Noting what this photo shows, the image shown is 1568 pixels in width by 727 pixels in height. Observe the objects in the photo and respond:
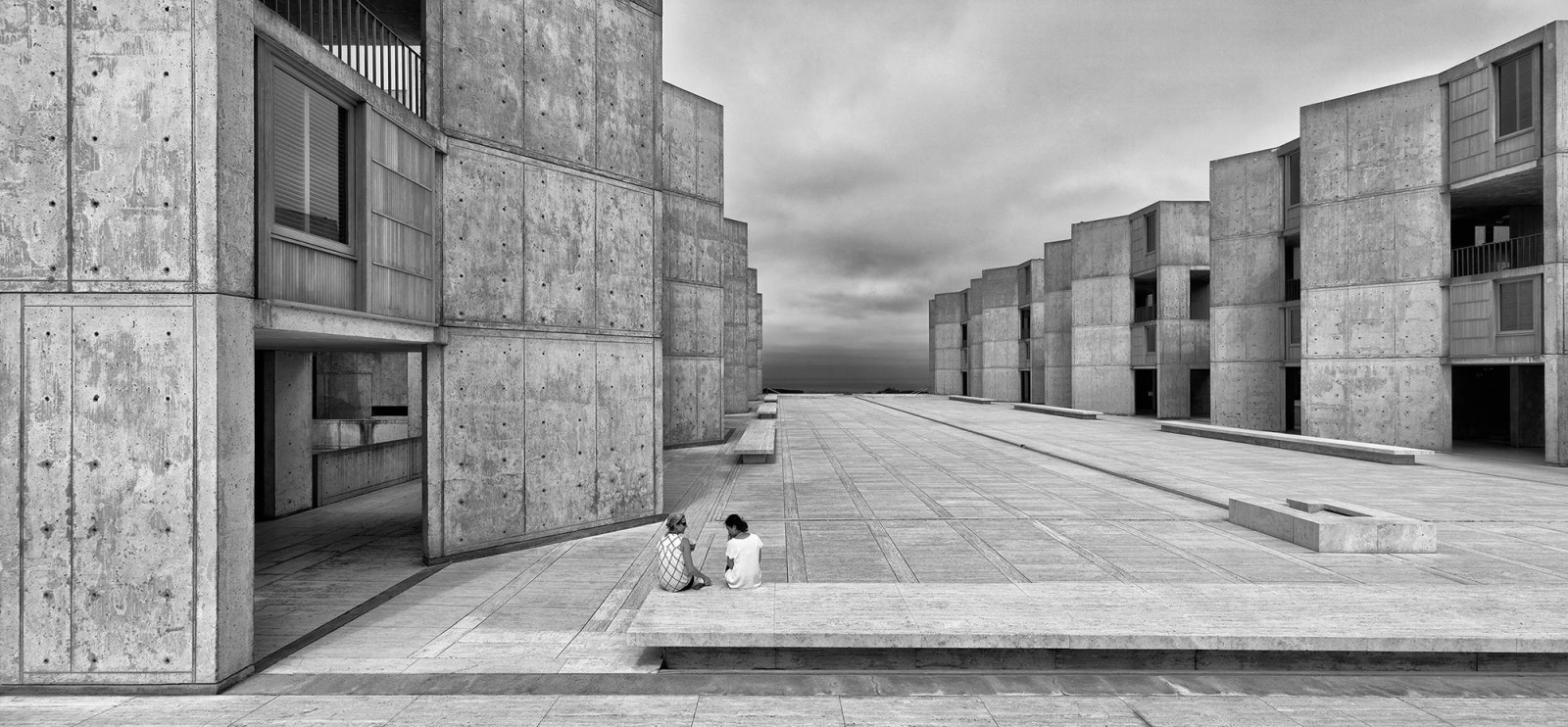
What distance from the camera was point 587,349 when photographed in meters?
10.6

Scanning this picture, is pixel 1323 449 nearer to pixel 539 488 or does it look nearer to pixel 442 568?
pixel 539 488

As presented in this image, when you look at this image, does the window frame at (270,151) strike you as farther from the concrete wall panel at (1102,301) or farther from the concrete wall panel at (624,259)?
the concrete wall panel at (1102,301)

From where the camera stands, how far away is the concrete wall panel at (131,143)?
5.49 m

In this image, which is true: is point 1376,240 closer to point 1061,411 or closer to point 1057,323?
point 1061,411

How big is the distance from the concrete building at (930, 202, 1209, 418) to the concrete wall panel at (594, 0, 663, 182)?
31722 mm

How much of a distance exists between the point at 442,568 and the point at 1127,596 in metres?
8.43

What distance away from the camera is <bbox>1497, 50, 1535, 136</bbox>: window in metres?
18.4

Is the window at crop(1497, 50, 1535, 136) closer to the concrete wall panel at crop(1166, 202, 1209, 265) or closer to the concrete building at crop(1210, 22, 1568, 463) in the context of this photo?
the concrete building at crop(1210, 22, 1568, 463)

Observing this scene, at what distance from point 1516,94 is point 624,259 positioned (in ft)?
83.2

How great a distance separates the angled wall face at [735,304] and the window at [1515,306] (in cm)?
2802

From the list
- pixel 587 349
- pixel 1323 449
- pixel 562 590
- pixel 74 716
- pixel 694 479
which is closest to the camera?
pixel 74 716

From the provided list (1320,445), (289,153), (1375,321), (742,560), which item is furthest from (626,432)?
(1375,321)

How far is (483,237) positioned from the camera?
965cm

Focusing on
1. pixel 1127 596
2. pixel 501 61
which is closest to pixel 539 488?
pixel 501 61
